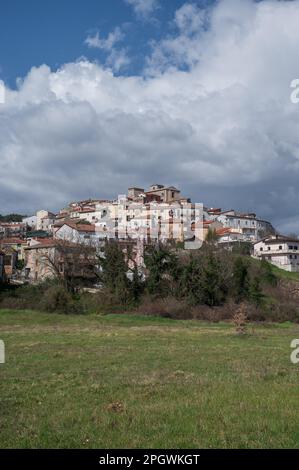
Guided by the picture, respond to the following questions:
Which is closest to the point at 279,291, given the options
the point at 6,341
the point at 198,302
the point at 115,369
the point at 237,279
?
the point at 237,279

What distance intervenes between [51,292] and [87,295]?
7.96 metres

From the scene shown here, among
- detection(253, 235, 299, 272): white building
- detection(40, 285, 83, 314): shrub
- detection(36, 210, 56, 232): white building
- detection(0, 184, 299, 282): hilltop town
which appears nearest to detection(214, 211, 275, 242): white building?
detection(0, 184, 299, 282): hilltop town

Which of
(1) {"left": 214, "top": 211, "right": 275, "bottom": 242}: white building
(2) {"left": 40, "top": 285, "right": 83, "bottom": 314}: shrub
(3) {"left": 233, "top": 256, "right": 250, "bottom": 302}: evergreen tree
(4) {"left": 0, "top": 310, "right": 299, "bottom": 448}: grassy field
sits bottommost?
(4) {"left": 0, "top": 310, "right": 299, "bottom": 448}: grassy field

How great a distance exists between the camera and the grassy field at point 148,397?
8.22m

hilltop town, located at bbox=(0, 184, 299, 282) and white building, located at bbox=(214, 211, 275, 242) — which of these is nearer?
hilltop town, located at bbox=(0, 184, 299, 282)

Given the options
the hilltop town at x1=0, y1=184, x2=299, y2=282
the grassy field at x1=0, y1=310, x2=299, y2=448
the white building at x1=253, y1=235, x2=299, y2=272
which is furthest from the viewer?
the white building at x1=253, y1=235, x2=299, y2=272

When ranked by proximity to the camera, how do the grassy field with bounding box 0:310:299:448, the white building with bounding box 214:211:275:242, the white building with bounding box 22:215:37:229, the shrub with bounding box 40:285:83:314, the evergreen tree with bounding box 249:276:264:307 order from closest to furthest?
the grassy field with bounding box 0:310:299:448
the shrub with bounding box 40:285:83:314
the evergreen tree with bounding box 249:276:264:307
the white building with bounding box 214:211:275:242
the white building with bounding box 22:215:37:229

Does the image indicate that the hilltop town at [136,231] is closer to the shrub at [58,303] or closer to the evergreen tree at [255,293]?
the shrub at [58,303]

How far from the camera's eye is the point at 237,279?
57.6 metres

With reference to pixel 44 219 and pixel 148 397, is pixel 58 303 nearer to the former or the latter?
pixel 148 397

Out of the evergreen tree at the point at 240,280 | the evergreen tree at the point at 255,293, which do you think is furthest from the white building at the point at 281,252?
the evergreen tree at the point at 255,293

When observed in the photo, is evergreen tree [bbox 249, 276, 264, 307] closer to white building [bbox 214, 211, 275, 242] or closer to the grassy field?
the grassy field

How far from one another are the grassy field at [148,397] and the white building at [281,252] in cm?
7037

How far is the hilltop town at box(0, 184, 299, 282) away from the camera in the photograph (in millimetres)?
75312
